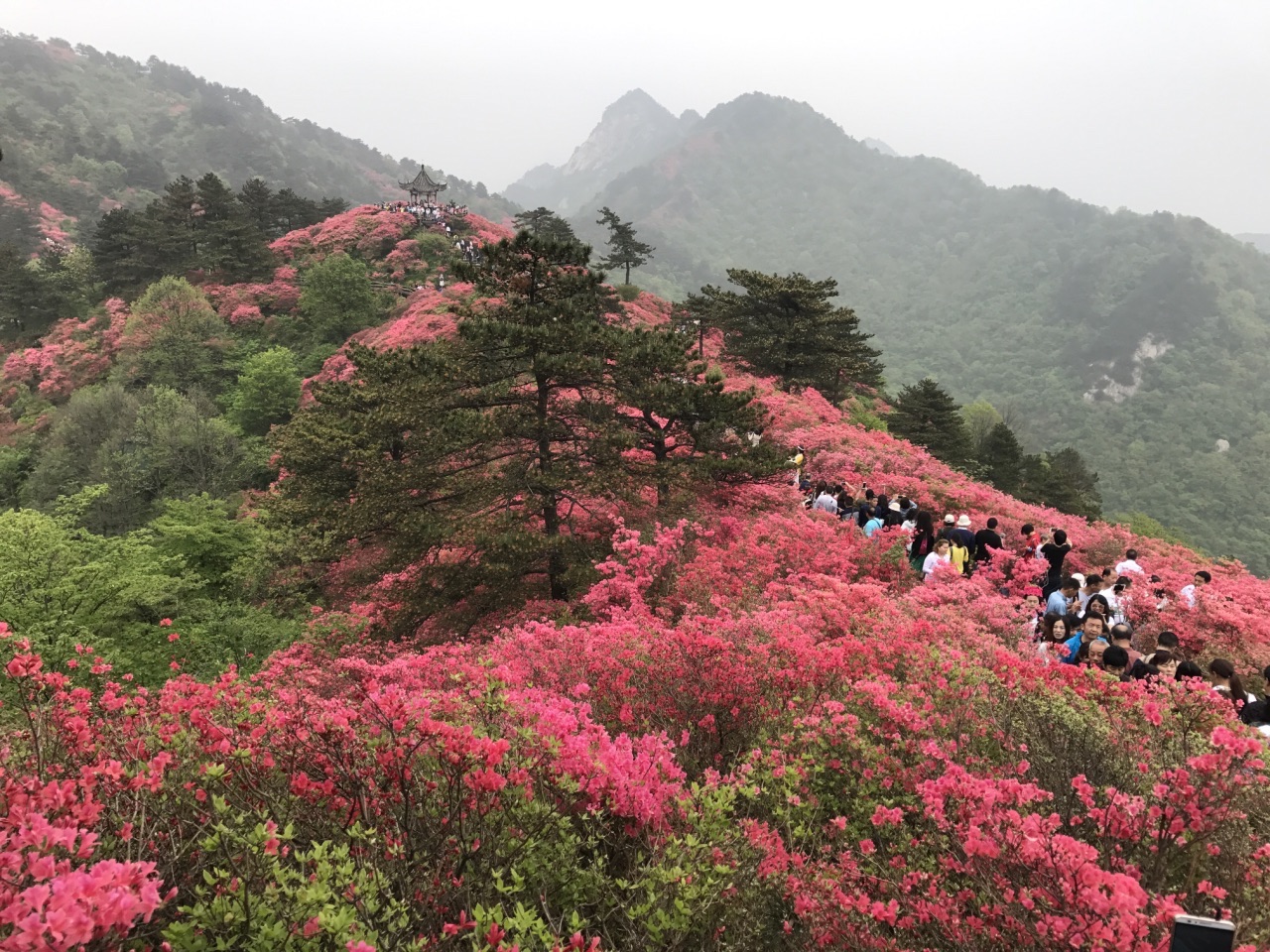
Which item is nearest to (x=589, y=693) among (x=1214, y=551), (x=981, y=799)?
(x=981, y=799)

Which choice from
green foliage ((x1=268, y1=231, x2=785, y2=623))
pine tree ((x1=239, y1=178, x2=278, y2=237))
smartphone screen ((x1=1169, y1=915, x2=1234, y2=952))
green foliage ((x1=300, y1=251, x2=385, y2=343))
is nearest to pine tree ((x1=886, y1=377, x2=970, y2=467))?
green foliage ((x1=268, y1=231, x2=785, y2=623))

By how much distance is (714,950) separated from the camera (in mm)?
3469

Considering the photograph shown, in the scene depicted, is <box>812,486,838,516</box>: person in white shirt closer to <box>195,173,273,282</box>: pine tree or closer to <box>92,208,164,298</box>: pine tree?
<box>195,173,273,282</box>: pine tree

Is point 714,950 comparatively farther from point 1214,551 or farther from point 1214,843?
point 1214,551

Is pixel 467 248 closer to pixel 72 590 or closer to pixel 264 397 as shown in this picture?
pixel 264 397

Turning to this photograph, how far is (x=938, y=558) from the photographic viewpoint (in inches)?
373

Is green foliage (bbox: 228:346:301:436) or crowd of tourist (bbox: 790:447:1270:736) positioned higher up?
crowd of tourist (bbox: 790:447:1270:736)

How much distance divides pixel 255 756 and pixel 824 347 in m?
23.7

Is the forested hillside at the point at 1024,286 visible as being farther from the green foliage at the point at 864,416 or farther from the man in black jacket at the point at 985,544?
the man in black jacket at the point at 985,544

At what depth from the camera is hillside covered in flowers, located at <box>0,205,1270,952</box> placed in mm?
2816

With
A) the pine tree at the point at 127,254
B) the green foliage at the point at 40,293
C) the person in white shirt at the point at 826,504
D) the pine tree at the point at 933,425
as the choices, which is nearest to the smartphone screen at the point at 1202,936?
the person in white shirt at the point at 826,504

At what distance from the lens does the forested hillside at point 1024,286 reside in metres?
66.3

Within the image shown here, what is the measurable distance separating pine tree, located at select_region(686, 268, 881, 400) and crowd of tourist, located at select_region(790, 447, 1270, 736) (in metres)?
10.9

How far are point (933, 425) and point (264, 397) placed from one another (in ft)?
99.6
